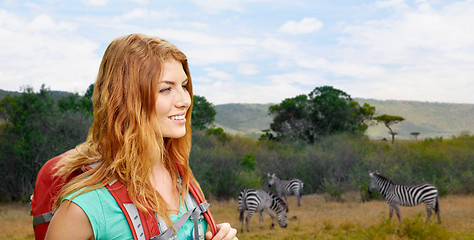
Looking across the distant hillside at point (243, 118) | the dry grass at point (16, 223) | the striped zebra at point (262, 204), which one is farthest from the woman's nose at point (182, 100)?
the distant hillside at point (243, 118)

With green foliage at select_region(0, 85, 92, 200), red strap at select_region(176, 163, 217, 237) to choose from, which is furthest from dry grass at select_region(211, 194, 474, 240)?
red strap at select_region(176, 163, 217, 237)

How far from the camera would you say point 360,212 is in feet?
57.6

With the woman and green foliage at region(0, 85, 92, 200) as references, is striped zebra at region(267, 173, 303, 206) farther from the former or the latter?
the woman

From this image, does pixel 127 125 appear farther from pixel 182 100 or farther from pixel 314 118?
pixel 314 118

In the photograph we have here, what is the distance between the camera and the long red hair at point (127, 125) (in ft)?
4.68

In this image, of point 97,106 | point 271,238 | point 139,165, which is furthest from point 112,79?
point 271,238

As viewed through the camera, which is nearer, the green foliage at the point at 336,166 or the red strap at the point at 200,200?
the red strap at the point at 200,200

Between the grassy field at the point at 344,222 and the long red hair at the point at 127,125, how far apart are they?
11.5 meters

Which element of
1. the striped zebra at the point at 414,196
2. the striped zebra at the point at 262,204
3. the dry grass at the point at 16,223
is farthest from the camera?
the striped zebra at the point at 414,196

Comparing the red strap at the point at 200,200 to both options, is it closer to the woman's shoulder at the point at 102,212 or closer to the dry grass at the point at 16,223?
the woman's shoulder at the point at 102,212

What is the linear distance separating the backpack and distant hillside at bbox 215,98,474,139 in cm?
9695

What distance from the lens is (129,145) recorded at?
1.43 meters

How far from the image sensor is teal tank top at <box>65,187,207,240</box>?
134 centimetres

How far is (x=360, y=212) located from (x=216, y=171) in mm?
10471
